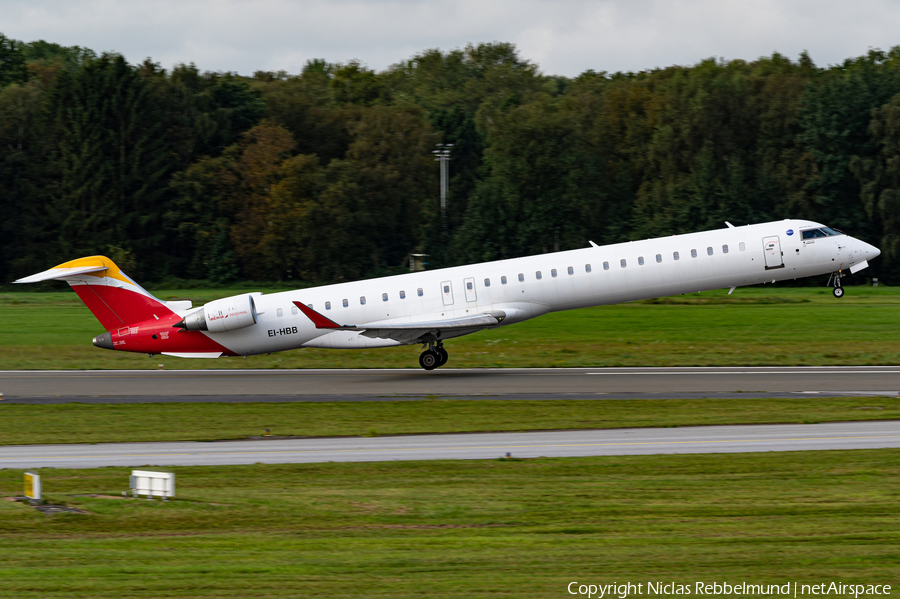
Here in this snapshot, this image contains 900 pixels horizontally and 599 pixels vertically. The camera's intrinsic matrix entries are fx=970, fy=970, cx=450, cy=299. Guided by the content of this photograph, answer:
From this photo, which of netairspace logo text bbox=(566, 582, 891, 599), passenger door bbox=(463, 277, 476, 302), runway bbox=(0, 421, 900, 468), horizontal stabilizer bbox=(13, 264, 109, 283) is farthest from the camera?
passenger door bbox=(463, 277, 476, 302)

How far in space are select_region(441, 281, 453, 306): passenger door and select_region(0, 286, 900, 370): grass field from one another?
3.55 m

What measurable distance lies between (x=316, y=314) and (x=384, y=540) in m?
17.5

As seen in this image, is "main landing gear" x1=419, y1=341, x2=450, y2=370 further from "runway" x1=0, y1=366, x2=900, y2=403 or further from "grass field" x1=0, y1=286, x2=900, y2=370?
"grass field" x1=0, y1=286, x2=900, y2=370

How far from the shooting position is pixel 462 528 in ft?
41.7

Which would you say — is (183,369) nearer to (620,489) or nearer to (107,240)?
(620,489)

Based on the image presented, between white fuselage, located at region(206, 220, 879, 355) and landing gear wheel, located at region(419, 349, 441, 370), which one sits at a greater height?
white fuselage, located at region(206, 220, 879, 355)

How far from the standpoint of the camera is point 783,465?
16562 mm

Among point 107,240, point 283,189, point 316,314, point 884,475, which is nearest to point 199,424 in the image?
point 316,314

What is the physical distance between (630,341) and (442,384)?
37.3 ft

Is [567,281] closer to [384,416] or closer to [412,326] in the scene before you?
[412,326]

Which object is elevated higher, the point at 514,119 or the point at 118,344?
the point at 514,119

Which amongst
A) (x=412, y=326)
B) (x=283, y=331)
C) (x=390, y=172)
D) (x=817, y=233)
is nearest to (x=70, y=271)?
(x=283, y=331)

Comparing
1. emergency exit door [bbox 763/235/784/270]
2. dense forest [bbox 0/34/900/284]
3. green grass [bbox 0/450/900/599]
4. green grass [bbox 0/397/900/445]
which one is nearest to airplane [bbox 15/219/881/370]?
Answer: emergency exit door [bbox 763/235/784/270]

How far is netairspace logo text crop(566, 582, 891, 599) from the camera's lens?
379 inches
